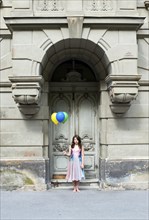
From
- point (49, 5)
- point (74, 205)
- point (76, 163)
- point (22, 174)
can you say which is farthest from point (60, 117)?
A: point (49, 5)

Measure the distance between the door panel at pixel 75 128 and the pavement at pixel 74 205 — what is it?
39.3 inches

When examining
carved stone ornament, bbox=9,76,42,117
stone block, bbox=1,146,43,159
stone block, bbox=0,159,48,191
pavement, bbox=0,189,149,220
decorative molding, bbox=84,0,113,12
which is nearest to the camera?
pavement, bbox=0,189,149,220

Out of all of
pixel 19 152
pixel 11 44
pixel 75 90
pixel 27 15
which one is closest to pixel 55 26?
pixel 27 15

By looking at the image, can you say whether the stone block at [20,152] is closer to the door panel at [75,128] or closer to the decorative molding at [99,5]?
the door panel at [75,128]

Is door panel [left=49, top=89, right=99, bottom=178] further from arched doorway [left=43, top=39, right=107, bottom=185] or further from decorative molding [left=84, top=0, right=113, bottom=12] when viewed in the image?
decorative molding [left=84, top=0, right=113, bottom=12]

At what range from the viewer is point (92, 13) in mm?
8594

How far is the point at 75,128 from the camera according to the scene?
33.3ft

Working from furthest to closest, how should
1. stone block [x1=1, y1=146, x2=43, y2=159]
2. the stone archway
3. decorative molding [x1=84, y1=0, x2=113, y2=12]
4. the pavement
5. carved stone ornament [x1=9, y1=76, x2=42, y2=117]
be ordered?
stone block [x1=1, y1=146, x2=43, y2=159] < the stone archway < decorative molding [x1=84, y1=0, x2=113, y2=12] < carved stone ornament [x1=9, y1=76, x2=42, y2=117] < the pavement

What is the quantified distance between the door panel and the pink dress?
0.73m

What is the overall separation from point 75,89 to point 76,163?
2.31m

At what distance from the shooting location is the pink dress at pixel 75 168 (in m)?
9.18

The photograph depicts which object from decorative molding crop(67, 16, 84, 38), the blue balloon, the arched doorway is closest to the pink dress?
the arched doorway

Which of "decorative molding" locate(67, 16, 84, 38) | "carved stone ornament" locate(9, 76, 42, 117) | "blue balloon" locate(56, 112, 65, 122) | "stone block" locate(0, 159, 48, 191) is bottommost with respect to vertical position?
"stone block" locate(0, 159, 48, 191)

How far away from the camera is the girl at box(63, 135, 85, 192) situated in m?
9.19
